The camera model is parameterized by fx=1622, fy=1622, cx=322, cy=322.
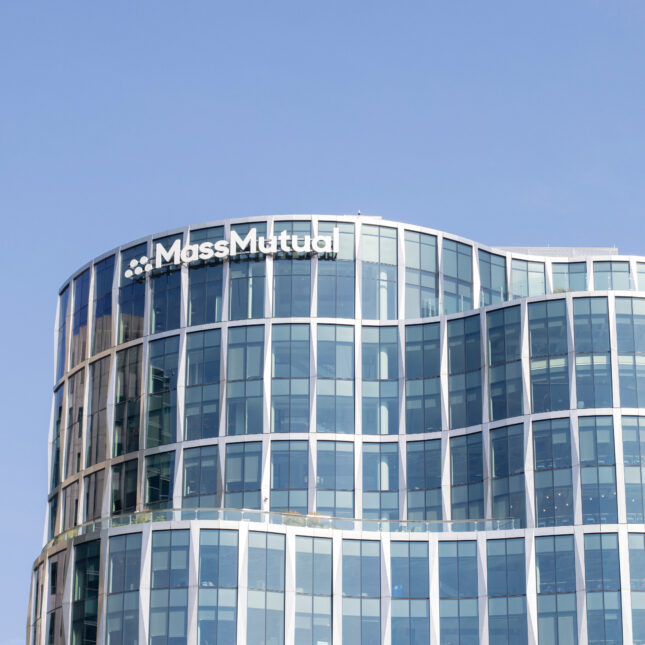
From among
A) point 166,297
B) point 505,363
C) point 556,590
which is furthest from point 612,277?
point 166,297

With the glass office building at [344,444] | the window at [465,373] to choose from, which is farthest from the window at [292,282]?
the window at [465,373]

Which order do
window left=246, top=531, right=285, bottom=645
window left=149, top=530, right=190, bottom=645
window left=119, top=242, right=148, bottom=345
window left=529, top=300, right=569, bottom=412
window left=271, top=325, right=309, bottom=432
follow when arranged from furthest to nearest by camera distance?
window left=119, top=242, right=148, bottom=345, window left=271, top=325, right=309, bottom=432, window left=529, top=300, right=569, bottom=412, window left=246, top=531, right=285, bottom=645, window left=149, top=530, right=190, bottom=645

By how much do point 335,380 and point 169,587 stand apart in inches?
888

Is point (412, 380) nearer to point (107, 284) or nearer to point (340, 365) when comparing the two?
point (340, 365)

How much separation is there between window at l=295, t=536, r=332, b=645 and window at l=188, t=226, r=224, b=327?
2143 centimetres

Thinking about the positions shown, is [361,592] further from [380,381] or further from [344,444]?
[380,381]

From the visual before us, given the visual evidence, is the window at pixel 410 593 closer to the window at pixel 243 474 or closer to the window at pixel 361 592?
the window at pixel 361 592

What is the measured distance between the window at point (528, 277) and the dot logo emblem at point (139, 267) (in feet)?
93.7

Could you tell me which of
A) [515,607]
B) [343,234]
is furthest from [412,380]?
[515,607]

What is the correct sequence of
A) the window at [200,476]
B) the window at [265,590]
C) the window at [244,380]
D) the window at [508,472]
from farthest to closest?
the window at [244,380], the window at [200,476], the window at [508,472], the window at [265,590]

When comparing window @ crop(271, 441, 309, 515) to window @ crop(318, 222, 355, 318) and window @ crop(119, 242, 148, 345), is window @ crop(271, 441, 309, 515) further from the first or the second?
window @ crop(119, 242, 148, 345)

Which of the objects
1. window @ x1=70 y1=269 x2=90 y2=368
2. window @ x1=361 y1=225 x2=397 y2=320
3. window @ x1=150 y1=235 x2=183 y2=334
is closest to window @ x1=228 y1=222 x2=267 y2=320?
window @ x1=150 y1=235 x2=183 y2=334

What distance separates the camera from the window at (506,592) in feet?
349

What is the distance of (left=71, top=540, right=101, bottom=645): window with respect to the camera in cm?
10738
